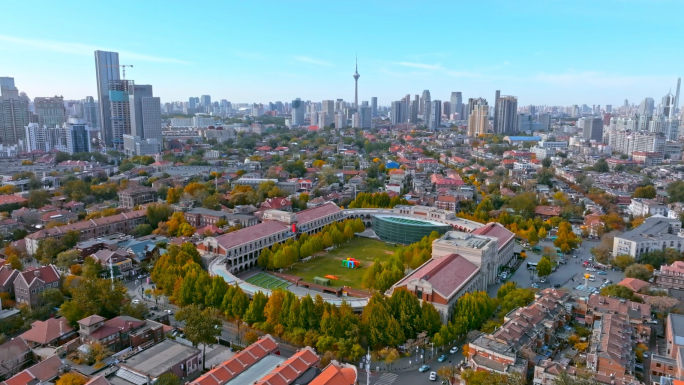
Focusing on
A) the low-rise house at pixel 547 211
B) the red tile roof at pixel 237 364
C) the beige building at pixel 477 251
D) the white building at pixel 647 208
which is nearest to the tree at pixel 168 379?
the red tile roof at pixel 237 364

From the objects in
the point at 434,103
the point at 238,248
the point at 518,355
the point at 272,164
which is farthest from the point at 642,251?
the point at 434,103

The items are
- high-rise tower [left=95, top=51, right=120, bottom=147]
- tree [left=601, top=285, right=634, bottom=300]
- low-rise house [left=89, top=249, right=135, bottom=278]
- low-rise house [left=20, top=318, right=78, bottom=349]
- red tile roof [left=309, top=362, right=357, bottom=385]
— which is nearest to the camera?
red tile roof [left=309, top=362, right=357, bottom=385]

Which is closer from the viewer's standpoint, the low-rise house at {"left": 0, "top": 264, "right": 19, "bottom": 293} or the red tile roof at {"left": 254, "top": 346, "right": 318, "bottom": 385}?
the red tile roof at {"left": 254, "top": 346, "right": 318, "bottom": 385}

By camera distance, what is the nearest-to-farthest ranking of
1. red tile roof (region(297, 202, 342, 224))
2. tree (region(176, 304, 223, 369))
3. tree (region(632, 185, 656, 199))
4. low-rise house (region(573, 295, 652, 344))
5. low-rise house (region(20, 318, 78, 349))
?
1. tree (region(176, 304, 223, 369))
2. low-rise house (region(20, 318, 78, 349))
3. low-rise house (region(573, 295, 652, 344))
4. red tile roof (region(297, 202, 342, 224))
5. tree (region(632, 185, 656, 199))

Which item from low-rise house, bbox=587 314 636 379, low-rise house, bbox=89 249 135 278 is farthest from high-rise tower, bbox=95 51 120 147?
low-rise house, bbox=587 314 636 379

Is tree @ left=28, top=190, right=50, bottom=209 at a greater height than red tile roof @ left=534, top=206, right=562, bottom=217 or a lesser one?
greater

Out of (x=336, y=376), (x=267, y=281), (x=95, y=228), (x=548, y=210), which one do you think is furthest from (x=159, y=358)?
(x=548, y=210)

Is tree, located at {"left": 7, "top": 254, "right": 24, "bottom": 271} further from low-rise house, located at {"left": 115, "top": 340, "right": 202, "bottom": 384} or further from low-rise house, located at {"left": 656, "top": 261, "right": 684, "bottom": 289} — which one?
low-rise house, located at {"left": 656, "top": 261, "right": 684, "bottom": 289}
